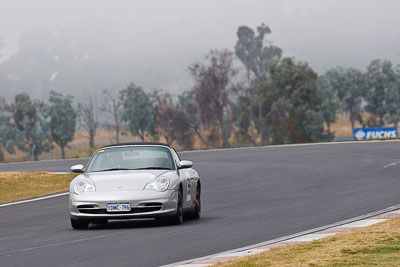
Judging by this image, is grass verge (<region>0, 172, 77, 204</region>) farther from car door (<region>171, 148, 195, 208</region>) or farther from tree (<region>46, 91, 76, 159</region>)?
tree (<region>46, 91, 76, 159</region>)

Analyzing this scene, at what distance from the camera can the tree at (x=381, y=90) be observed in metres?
120

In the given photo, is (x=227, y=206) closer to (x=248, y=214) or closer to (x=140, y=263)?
(x=248, y=214)

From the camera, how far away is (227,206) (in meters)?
17.2

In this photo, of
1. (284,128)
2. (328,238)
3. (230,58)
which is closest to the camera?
(328,238)

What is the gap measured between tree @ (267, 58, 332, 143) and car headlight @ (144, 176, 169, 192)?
254ft

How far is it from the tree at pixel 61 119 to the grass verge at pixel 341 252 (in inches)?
4010

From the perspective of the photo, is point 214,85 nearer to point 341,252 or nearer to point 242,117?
point 242,117

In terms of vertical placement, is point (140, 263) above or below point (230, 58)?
below

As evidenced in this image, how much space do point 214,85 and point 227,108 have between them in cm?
640

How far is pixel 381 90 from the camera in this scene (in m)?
122

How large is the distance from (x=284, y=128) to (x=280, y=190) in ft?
233

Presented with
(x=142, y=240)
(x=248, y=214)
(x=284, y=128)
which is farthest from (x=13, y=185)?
(x=284, y=128)

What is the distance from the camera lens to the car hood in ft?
42.4

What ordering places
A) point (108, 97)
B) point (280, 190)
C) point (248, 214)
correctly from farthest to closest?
point (108, 97) < point (280, 190) < point (248, 214)
